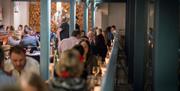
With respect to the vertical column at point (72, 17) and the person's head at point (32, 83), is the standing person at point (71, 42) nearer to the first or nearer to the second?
the vertical column at point (72, 17)

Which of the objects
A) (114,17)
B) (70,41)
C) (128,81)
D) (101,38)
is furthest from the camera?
(114,17)

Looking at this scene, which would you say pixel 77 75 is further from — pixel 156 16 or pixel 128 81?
pixel 128 81

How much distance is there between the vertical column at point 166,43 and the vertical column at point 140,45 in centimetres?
506

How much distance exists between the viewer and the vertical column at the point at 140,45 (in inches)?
495

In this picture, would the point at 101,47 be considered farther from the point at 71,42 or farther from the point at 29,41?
the point at 71,42

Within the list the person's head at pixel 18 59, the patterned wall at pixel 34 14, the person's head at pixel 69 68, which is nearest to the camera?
the person's head at pixel 69 68

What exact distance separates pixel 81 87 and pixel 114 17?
31040 mm

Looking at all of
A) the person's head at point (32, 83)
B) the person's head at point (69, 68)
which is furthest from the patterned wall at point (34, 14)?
the person's head at point (32, 83)

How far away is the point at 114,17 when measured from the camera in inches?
1407

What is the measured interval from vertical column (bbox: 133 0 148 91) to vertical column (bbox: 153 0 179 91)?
5.06m

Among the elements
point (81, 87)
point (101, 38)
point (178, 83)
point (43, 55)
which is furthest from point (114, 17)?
point (81, 87)

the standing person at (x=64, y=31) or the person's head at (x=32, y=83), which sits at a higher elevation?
the person's head at (x=32, y=83)

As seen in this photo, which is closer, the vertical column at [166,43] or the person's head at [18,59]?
the person's head at [18,59]

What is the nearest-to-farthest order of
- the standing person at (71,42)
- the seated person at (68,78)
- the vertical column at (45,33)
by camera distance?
1. the seated person at (68,78)
2. the standing person at (71,42)
3. the vertical column at (45,33)
